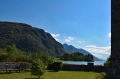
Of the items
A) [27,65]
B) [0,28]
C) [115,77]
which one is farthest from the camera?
[0,28]

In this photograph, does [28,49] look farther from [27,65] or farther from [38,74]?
[38,74]

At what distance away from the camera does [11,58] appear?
3825cm

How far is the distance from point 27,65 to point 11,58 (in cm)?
1147

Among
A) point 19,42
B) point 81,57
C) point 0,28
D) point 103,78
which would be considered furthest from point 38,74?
point 0,28

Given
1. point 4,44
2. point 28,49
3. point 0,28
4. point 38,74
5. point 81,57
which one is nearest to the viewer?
point 38,74

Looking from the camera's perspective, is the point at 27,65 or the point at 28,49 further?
the point at 28,49

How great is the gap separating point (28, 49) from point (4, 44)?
20439mm

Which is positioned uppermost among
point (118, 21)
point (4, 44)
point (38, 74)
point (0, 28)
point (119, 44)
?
point (0, 28)

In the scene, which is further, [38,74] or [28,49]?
[28,49]

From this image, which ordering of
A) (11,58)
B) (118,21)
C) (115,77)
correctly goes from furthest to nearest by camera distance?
(11,58)
(118,21)
(115,77)

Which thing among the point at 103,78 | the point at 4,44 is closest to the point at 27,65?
the point at 103,78

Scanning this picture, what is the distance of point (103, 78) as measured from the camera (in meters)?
9.45

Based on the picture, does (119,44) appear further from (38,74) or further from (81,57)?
(81,57)

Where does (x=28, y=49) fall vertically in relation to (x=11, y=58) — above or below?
above
